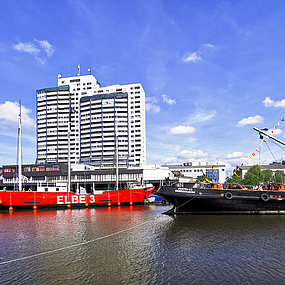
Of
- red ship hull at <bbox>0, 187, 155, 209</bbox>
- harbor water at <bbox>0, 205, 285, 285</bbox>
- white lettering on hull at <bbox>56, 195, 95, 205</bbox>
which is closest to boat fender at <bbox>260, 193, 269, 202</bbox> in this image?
harbor water at <bbox>0, 205, 285, 285</bbox>

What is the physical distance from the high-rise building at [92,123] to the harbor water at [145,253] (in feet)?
331

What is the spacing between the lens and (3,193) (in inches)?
1735

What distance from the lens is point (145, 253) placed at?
1789 centimetres

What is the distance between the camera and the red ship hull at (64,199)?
1745 inches

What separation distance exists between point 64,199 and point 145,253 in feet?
107

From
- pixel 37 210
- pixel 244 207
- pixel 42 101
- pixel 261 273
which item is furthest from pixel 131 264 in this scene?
pixel 42 101

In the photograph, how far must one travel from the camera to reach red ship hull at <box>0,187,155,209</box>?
4431cm

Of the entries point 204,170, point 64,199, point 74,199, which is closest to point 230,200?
point 74,199

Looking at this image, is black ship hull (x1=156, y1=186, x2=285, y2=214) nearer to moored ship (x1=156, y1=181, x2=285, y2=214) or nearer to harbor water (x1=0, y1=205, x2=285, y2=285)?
moored ship (x1=156, y1=181, x2=285, y2=214)

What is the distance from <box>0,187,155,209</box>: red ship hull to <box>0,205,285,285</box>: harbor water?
1682 centimetres

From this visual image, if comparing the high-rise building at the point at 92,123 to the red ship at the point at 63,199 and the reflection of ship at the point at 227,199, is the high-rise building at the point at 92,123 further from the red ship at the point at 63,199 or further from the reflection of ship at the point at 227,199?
the reflection of ship at the point at 227,199

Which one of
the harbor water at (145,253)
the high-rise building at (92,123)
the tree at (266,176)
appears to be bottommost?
the harbor water at (145,253)

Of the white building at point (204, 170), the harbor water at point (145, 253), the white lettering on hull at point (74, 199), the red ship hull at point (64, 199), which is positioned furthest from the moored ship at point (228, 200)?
the white building at point (204, 170)

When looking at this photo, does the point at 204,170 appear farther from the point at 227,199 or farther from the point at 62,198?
the point at 227,199
